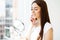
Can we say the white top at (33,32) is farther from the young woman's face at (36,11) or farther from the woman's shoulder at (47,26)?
the young woman's face at (36,11)

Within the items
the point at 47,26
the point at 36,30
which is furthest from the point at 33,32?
the point at 47,26

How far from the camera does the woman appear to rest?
121cm

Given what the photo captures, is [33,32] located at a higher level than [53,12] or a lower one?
lower

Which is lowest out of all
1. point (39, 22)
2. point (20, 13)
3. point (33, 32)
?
point (33, 32)

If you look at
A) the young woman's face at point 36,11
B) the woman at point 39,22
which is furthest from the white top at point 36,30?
the young woman's face at point 36,11

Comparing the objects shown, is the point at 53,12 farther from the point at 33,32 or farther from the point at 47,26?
the point at 33,32

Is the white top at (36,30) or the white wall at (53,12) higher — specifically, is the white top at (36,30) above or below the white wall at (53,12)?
below

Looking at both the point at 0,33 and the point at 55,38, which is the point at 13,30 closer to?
the point at 0,33

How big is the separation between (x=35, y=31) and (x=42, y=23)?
0.41 feet

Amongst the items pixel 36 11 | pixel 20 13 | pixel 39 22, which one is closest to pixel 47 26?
pixel 39 22

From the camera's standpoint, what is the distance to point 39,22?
122cm

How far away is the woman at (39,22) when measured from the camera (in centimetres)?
121

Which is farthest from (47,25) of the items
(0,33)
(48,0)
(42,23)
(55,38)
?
(0,33)

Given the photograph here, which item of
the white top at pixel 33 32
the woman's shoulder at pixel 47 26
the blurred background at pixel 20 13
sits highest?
the blurred background at pixel 20 13
